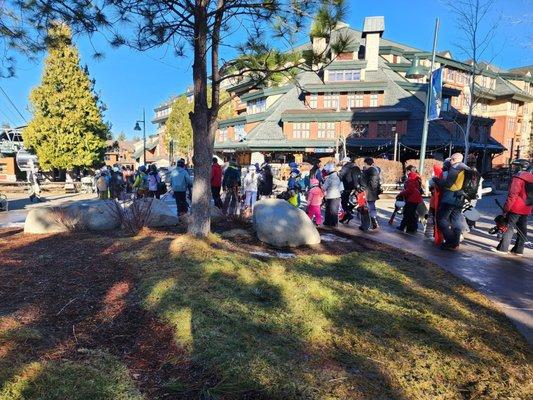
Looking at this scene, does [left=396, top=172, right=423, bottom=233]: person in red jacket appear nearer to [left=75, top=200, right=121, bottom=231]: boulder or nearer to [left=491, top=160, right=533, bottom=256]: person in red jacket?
[left=491, top=160, right=533, bottom=256]: person in red jacket

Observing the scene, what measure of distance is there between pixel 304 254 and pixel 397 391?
3684mm

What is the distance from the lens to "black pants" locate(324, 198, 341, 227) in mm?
9164

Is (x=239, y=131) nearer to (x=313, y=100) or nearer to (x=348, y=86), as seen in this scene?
(x=313, y=100)

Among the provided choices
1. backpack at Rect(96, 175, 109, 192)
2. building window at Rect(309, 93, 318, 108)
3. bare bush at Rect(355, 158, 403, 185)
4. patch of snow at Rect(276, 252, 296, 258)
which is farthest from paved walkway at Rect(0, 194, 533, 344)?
building window at Rect(309, 93, 318, 108)

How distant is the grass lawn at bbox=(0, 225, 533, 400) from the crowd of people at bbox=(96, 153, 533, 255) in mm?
2163

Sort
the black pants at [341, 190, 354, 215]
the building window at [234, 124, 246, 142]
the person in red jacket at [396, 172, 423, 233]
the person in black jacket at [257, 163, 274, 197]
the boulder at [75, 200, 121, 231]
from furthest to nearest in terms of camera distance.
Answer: the building window at [234, 124, 246, 142] → the person in black jacket at [257, 163, 274, 197] → the black pants at [341, 190, 354, 215] → the person in red jacket at [396, 172, 423, 233] → the boulder at [75, 200, 121, 231]

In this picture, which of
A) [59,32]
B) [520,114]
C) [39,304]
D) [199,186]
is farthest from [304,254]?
[520,114]

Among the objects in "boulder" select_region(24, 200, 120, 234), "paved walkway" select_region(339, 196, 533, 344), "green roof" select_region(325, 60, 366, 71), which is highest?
"green roof" select_region(325, 60, 366, 71)

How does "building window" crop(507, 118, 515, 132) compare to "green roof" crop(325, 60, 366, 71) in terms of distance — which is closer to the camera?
"green roof" crop(325, 60, 366, 71)

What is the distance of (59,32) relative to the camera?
6.48m

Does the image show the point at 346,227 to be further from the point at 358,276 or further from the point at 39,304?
the point at 39,304

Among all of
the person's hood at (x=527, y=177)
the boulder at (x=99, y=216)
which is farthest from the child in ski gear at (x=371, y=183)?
the boulder at (x=99, y=216)

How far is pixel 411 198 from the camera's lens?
863cm

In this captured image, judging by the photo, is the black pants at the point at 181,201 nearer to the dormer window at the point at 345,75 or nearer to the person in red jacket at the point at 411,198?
the person in red jacket at the point at 411,198
